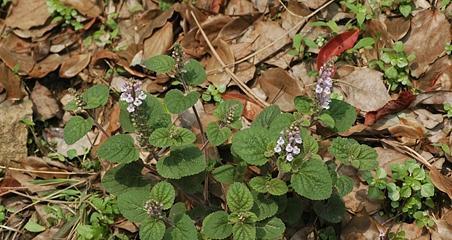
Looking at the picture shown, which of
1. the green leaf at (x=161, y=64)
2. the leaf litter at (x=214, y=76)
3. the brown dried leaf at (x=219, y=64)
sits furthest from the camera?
the brown dried leaf at (x=219, y=64)

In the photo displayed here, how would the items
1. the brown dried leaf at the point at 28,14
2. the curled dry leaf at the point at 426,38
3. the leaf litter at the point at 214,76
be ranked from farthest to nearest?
the brown dried leaf at the point at 28,14
the curled dry leaf at the point at 426,38
the leaf litter at the point at 214,76

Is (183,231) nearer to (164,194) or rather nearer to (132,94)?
(164,194)

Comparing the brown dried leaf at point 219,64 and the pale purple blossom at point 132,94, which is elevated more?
the pale purple blossom at point 132,94

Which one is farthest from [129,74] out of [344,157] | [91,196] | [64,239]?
[344,157]

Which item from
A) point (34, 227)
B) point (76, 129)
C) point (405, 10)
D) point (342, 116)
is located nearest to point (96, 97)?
point (76, 129)

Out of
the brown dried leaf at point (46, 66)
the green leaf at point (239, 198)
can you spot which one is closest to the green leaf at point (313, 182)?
the green leaf at point (239, 198)

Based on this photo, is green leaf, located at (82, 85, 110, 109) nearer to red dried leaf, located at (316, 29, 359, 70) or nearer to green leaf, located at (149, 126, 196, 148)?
green leaf, located at (149, 126, 196, 148)

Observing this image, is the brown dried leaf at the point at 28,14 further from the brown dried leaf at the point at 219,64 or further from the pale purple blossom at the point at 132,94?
the pale purple blossom at the point at 132,94

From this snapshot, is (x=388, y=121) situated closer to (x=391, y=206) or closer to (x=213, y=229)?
(x=391, y=206)
